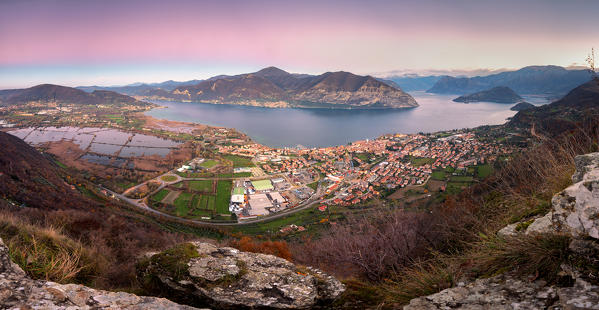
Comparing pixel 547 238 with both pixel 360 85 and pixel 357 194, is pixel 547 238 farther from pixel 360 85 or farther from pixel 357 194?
pixel 360 85

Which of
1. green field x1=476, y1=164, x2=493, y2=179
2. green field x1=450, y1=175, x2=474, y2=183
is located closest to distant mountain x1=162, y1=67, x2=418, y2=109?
green field x1=476, y1=164, x2=493, y2=179

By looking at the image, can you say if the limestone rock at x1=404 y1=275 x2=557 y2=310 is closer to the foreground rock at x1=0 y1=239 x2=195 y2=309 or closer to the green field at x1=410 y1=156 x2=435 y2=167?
the foreground rock at x1=0 y1=239 x2=195 y2=309

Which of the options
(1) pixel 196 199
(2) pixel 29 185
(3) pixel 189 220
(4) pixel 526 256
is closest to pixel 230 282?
(4) pixel 526 256

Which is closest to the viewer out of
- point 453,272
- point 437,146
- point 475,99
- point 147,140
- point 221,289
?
point 453,272

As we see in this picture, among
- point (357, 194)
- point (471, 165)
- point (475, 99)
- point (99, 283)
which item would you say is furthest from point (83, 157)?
point (475, 99)

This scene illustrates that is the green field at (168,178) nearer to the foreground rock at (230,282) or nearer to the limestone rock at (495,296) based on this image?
the foreground rock at (230,282)

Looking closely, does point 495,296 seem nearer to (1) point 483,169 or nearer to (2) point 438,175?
(2) point 438,175
